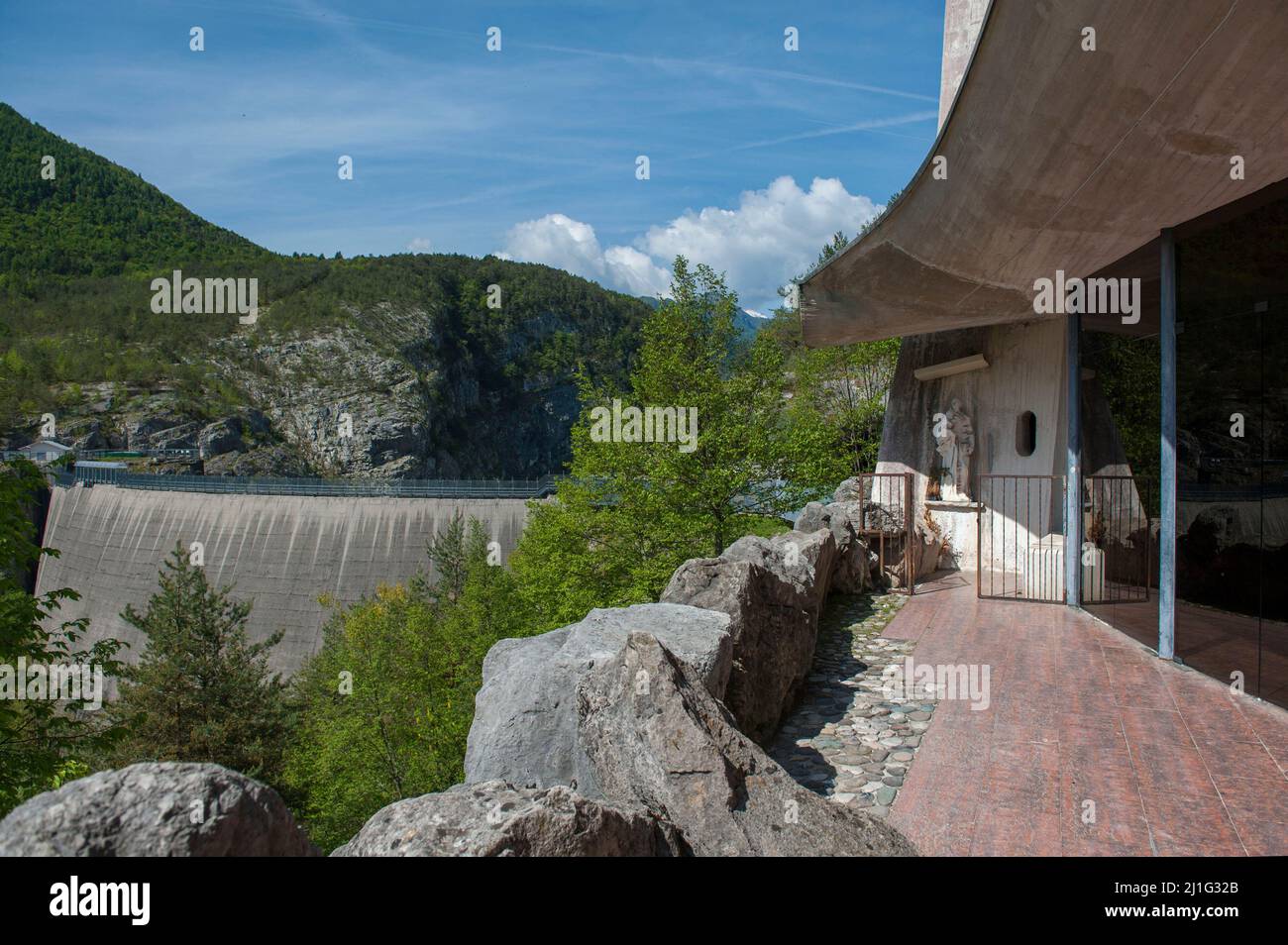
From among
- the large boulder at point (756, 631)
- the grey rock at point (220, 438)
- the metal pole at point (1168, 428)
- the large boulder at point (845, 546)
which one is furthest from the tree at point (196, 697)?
the grey rock at point (220, 438)

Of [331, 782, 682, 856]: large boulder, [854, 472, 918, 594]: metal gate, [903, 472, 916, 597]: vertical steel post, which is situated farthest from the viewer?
[854, 472, 918, 594]: metal gate

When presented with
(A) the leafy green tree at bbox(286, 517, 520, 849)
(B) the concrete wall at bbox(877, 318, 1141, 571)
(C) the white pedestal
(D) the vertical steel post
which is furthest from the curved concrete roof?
(A) the leafy green tree at bbox(286, 517, 520, 849)

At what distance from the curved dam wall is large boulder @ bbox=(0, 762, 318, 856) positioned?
105 feet

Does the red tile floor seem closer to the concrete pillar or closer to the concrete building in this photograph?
the concrete building

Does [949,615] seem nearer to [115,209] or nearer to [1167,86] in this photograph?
[1167,86]

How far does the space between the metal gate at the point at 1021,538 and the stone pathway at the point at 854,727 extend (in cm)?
335

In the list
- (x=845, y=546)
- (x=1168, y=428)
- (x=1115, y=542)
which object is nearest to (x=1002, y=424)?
(x=1115, y=542)

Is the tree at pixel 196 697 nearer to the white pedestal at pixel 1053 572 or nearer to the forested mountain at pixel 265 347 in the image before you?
the white pedestal at pixel 1053 572

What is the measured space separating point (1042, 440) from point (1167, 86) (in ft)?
24.2

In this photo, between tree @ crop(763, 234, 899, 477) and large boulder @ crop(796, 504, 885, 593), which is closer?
large boulder @ crop(796, 504, 885, 593)

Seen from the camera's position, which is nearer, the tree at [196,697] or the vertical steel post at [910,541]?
the vertical steel post at [910,541]

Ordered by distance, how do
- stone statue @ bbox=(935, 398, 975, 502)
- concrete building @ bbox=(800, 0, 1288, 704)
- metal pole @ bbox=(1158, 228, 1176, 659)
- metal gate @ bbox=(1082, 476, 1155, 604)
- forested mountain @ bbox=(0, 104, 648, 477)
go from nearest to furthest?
1. concrete building @ bbox=(800, 0, 1288, 704)
2. metal pole @ bbox=(1158, 228, 1176, 659)
3. metal gate @ bbox=(1082, 476, 1155, 604)
4. stone statue @ bbox=(935, 398, 975, 502)
5. forested mountain @ bbox=(0, 104, 648, 477)

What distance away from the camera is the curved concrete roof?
5.00 m

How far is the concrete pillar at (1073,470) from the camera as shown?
1004 cm
